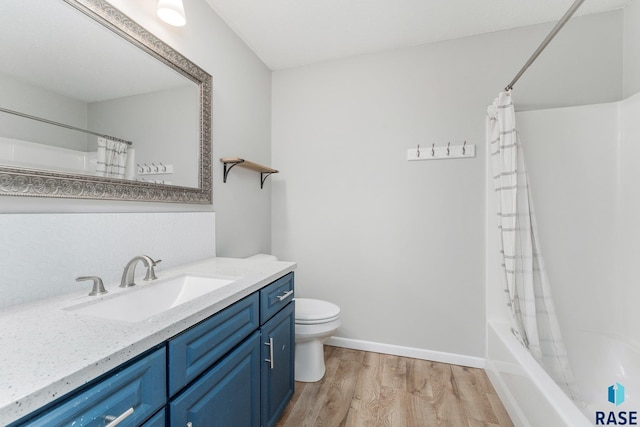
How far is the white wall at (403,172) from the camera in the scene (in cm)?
186

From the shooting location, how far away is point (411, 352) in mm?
2080

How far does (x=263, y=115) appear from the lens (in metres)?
2.30

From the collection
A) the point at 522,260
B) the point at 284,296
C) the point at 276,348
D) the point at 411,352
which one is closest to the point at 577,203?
the point at 522,260

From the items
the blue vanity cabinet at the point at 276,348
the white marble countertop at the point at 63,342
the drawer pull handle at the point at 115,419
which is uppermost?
the white marble countertop at the point at 63,342

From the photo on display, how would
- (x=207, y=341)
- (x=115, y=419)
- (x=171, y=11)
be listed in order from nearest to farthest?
(x=115, y=419)
(x=207, y=341)
(x=171, y=11)

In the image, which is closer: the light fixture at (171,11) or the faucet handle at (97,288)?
the faucet handle at (97,288)

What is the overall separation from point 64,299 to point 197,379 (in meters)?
0.56

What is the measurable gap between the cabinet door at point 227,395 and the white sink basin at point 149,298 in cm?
32

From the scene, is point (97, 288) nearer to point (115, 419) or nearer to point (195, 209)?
point (115, 419)

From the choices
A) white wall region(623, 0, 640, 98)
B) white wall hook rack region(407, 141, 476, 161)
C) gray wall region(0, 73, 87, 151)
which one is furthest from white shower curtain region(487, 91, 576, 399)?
gray wall region(0, 73, 87, 151)

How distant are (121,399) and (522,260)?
195 cm

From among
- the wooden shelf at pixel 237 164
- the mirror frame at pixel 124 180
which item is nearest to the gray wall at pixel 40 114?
the mirror frame at pixel 124 180

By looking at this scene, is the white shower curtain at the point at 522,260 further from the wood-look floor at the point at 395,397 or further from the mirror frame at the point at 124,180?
the mirror frame at the point at 124,180

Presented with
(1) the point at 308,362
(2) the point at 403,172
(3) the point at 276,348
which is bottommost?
(1) the point at 308,362
